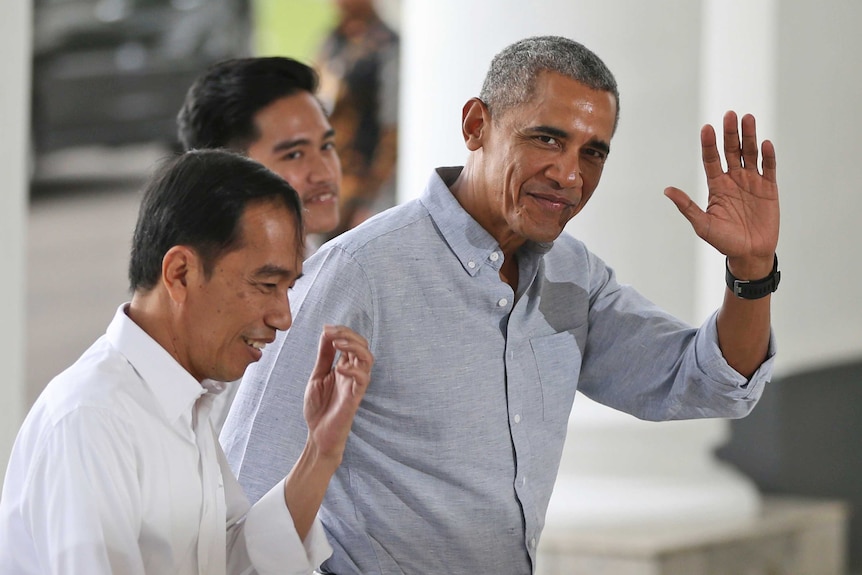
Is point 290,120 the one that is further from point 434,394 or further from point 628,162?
point 628,162

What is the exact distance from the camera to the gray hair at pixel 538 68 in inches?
81.0

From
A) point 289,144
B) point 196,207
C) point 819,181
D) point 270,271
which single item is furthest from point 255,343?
point 819,181

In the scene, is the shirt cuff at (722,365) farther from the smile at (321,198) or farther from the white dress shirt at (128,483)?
the smile at (321,198)

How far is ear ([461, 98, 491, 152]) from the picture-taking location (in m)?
2.17

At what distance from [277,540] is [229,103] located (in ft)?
4.35

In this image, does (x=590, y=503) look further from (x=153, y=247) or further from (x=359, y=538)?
(x=153, y=247)

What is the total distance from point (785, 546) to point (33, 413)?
3476 mm

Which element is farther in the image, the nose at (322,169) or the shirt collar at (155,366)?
the nose at (322,169)

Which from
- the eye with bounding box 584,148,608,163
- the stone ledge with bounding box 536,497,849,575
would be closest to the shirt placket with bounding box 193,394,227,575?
the eye with bounding box 584,148,608,163

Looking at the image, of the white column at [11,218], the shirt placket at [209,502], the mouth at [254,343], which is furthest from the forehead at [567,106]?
the white column at [11,218]

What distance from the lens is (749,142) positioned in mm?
2072

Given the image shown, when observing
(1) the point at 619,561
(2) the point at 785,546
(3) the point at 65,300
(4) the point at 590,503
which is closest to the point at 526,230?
(1) the point at 619,561

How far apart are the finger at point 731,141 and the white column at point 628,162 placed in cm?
218

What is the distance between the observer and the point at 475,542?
2055 mm
